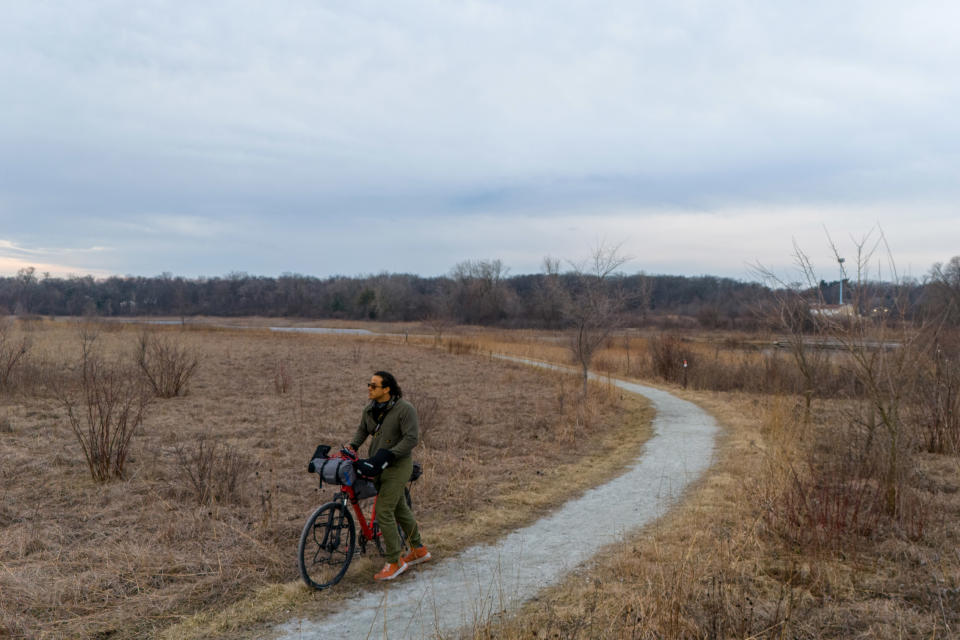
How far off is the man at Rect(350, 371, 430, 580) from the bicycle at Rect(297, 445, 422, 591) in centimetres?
12

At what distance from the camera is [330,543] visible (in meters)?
5.39

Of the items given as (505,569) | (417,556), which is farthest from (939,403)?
(417,556)

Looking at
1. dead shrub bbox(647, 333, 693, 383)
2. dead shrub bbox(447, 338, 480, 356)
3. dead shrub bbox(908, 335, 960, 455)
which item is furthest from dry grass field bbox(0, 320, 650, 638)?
dead shrub bbox(447, 338, 480, 356)

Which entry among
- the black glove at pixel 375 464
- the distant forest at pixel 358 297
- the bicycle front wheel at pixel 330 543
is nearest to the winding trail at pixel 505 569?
the bicycle front wheel at pixel 330 543

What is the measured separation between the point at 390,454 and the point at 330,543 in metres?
1.04

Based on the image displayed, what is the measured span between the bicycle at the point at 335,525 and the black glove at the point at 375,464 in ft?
0.39

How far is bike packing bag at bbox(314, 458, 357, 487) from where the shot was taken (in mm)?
5148

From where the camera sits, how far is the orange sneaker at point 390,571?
5312 mm

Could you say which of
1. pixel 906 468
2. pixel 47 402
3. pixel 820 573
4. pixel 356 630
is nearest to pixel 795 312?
pixel 906 468

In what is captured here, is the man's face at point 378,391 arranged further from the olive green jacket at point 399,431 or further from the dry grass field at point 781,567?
the dry grass field at point 781,567

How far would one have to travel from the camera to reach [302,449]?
33.6 ft

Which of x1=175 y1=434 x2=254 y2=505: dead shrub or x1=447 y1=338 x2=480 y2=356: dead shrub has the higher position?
x1=447 y1=338 x2=480 y2=356: dead shrub

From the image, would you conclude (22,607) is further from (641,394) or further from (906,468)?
(641,394)

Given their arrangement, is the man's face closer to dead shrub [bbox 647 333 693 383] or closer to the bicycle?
the bicycle
